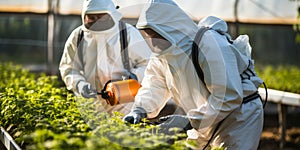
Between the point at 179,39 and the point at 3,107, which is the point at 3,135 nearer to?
the point at 3,107

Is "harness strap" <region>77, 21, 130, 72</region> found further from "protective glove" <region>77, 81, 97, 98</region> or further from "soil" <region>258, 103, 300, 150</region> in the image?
"soil" <region>258, 103, 300, 150</region>

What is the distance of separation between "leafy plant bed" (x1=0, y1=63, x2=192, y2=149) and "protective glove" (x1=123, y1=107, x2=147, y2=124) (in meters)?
0.14

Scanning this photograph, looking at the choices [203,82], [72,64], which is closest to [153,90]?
[203,82]

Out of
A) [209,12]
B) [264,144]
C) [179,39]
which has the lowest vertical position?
[264,144]

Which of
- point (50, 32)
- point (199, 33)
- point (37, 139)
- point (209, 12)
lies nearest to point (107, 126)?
point (37, 139)

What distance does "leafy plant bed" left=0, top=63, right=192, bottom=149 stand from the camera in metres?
3.51

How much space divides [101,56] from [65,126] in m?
2.61

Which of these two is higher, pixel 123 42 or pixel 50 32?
pixel 123 42

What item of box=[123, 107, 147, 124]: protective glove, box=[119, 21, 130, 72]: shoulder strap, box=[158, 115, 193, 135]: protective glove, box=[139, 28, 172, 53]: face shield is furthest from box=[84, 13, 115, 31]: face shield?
box=[158, 115, 193, 135]: protective glove

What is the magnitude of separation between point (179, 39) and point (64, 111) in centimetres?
93

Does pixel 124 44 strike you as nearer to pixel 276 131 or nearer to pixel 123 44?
pixel 123 44

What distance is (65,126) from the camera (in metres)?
4.18

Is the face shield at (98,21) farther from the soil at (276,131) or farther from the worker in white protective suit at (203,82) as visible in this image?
the soil at (276,131)

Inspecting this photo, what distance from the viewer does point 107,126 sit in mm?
4145
